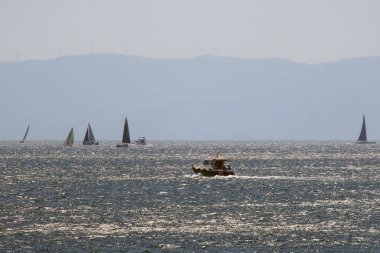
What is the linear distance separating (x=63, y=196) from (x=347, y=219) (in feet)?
128

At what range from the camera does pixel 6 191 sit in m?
124

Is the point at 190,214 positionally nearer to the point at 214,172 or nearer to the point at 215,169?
the point at 214,172

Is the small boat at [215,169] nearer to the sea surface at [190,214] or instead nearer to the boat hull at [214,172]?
the boat hull at [214,172]

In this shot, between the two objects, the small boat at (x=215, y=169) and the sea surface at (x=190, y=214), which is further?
the small boat at (x=215, y=169)

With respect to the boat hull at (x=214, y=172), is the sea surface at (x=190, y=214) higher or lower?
lower

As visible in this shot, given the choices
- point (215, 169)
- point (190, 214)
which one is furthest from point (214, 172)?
point (190, 214)

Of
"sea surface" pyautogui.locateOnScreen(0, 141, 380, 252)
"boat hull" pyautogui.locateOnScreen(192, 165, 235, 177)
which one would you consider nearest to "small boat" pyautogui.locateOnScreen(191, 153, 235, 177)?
"boat hull" pyautogui.locateOnScreen(192, 165, 235, 177)

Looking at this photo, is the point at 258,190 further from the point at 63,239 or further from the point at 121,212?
the point at 63,239

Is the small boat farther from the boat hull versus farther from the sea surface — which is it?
the sea surface

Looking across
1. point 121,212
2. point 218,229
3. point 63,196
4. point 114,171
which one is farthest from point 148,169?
point 218,229

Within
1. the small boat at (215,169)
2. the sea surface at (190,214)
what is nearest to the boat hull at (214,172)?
the small boat at (215,169)

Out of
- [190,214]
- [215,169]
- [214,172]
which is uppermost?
[215,169]

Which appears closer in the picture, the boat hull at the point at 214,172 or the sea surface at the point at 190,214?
the sea surface at the point at 190,214

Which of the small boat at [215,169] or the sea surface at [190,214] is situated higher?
the small boat at [215,169]
